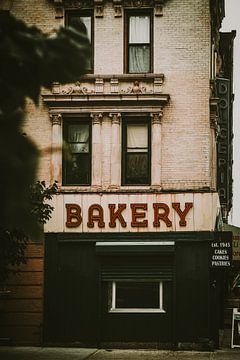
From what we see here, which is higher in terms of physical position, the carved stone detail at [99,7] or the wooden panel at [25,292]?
the carved stone detail at [99,7]

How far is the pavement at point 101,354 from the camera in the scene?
1709cm

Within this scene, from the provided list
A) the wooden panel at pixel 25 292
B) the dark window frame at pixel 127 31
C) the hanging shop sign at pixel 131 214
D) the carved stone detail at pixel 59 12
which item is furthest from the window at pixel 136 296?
the carved stone detail at pixel 59 12

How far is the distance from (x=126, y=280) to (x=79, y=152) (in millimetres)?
3476

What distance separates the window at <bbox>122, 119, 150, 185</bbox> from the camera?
19.2 meters

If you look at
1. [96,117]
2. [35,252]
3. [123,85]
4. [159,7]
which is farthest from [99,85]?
[35,252]

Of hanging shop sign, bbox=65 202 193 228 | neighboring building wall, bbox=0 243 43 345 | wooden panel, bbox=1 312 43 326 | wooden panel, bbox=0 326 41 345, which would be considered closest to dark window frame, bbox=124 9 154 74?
hanging shop sign, bbox=65 202 193 228

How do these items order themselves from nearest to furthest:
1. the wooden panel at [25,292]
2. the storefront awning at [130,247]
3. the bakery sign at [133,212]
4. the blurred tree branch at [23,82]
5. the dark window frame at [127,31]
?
1. the blurred tree branch at [23,82]
2. the bakery sign at [133,212]
3. the storefront awning at [130,247]
4. the wooden panel at [25,292]
5. the dark window frame at [127,31]

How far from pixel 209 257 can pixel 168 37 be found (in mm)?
5601

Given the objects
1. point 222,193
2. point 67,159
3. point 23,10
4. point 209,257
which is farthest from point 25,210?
point 222,193

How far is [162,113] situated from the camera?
1900 centimetres

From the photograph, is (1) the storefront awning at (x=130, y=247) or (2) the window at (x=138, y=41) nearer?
(1) the storefront awning at (x=130, y=247)

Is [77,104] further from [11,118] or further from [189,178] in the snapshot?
[11,118]

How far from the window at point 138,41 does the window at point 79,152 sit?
1.99m

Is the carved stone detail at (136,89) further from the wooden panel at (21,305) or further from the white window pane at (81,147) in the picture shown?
the wooden panel at (21,305)
